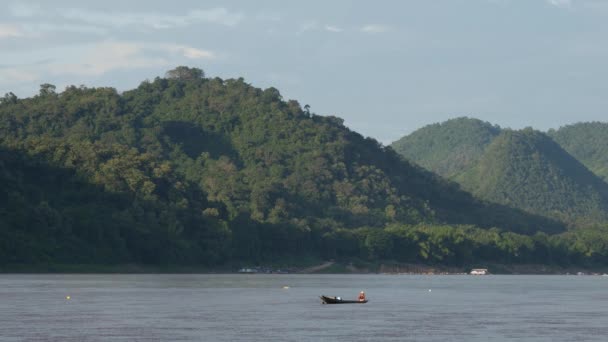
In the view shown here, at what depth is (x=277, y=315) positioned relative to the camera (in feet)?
258

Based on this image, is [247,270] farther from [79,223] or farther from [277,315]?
[277,315]

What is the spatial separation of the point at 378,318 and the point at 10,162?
98933 mm

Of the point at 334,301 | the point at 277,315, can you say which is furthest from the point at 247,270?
the point at 277,315

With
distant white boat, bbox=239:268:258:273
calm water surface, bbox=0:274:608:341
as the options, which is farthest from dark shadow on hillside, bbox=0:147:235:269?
calm water surface, bbox=0:274:608:341

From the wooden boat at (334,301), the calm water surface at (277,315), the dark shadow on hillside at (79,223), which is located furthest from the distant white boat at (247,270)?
the wooden boat at (334,301)

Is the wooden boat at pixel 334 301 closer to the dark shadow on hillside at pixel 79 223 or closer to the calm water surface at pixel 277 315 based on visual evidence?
the calm water surface at pixel 277 315

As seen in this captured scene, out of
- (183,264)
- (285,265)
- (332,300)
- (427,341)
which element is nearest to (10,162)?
(183,264)

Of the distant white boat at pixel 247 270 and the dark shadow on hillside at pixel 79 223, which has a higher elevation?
the dark shadow on hillside at pixel 79 223

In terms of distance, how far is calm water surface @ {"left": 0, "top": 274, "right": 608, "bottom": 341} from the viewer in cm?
6369

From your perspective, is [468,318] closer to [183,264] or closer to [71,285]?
[71,285]

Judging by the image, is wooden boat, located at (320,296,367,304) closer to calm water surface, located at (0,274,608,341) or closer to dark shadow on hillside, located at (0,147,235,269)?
calm water surface, located at (0,274,608,341)

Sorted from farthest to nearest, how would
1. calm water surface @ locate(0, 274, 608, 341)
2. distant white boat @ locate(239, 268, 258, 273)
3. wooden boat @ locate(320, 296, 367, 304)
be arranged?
distant white boat @ locate(239, 268, 258, 273), wooden boat @ locate(320, 296, 367, 304), calm water surface @ locate(0, 274, 608, 341)

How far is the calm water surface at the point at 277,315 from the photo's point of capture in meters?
63.7

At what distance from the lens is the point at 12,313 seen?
7469 centimetres
